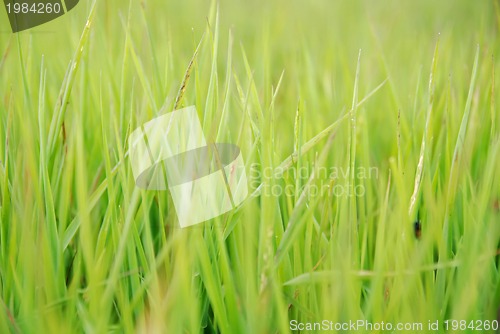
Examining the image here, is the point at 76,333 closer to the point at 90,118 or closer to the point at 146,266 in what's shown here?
the point at 146,266

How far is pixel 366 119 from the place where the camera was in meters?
0.73

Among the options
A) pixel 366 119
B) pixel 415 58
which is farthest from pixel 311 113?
pixel 415 58

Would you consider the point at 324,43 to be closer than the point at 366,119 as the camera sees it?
No

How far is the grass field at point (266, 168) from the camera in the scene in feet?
1.97

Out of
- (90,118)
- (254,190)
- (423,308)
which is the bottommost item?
(423,308)

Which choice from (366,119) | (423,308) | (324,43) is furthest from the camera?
(324,43)

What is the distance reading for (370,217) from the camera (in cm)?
67

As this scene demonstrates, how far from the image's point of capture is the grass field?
23.6 inches

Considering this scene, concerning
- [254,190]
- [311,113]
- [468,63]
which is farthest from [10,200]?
[468,63]

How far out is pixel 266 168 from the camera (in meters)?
0.65

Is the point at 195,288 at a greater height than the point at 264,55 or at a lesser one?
lesser

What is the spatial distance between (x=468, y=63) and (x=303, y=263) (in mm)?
401

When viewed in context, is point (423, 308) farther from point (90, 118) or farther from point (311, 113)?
point (90, 118)

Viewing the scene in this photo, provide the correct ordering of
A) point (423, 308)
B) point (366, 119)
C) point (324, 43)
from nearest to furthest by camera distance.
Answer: point (423, 308) → point (366, 119) → point (324, 43)
